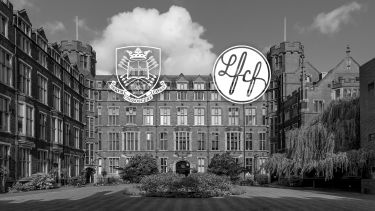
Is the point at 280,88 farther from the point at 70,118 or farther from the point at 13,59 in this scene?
the point at 13,59

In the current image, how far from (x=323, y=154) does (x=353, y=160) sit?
4.42m

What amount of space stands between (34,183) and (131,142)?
39988mm

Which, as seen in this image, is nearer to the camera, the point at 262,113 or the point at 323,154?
the point at 323,154

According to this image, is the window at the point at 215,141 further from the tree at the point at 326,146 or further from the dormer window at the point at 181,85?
the tree at the point at 326,146

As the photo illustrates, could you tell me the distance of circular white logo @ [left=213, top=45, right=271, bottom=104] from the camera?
9.97 meters

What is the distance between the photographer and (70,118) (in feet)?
209

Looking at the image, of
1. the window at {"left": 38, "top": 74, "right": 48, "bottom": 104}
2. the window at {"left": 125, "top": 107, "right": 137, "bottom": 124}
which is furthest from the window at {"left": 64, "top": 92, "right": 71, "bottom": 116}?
the window at {"left": 125, "top": 107, "right": 137, "bottom": 124}

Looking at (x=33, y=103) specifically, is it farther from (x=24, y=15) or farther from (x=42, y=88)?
(x=24, y=15)

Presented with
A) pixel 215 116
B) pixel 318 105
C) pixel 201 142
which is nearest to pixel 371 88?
pixel 318 105

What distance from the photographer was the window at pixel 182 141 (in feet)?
273

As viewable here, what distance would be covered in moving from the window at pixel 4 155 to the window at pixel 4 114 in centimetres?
148

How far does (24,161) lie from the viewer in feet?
146

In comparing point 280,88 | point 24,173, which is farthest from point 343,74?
point 24,173

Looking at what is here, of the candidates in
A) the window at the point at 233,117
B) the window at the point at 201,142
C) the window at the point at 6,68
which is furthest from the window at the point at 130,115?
A: the window at the point at 6,68
